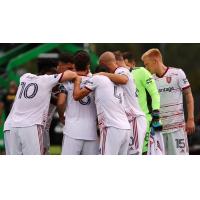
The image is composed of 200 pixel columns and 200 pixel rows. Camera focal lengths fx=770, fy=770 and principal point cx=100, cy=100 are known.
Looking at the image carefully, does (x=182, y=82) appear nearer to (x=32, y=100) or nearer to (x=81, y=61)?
(x=81, y=61)

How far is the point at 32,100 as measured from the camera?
462 inches

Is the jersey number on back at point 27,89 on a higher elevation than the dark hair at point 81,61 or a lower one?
lower

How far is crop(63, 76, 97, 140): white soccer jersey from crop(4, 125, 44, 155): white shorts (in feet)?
1.56

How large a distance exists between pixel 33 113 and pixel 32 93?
0.31 meters

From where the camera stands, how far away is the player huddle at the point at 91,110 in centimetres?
1134

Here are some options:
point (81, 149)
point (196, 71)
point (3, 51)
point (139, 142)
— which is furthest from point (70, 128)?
point (196, 71)

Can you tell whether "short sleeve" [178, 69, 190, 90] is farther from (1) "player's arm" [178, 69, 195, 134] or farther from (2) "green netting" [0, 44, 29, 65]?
(2) "green netting" [0, 44, 29, 65]

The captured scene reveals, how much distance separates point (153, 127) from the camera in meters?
12.3

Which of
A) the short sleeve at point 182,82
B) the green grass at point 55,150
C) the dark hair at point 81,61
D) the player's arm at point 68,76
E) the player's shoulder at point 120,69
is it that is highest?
the dark hair at point 81,61

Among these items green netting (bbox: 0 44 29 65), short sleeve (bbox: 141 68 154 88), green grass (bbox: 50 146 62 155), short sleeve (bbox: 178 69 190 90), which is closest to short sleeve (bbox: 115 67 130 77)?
short sleeve (bbox: 141 68 154 88)

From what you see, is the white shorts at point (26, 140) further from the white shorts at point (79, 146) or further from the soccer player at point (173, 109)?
the soccer player at point (173, 109)

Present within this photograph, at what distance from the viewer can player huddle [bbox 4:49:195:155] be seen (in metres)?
11.3

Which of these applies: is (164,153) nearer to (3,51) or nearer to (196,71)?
(3,51)

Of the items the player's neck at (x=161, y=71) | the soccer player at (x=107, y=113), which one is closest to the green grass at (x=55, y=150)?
the player's neck at (x=161, y=71)
